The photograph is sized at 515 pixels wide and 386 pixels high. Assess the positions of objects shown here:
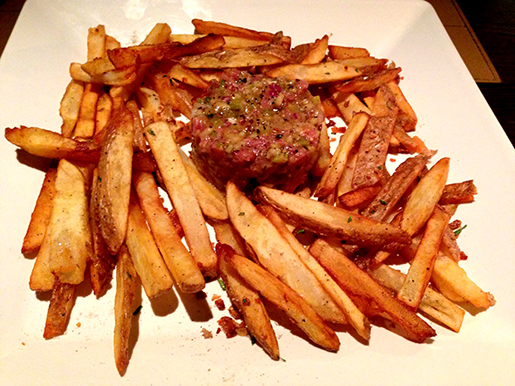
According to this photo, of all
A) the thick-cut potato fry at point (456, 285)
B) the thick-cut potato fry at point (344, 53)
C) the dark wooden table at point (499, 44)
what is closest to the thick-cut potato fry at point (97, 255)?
the thick-cut potato fry at point (456, 285)

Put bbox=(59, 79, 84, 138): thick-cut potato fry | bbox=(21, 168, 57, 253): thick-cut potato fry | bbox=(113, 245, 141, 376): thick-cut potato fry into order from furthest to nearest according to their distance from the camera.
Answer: bbox=(59, 79, 84, 138): thick-cut potato fry
bbox=(21, 168, 57, 253): thick-cut potato fry
bbox=(113, 245, 141, 376): thick-cut potato fry

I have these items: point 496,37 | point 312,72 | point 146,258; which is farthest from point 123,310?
point 496,37

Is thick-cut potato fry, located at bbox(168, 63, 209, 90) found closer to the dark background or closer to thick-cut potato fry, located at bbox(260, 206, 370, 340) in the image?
thick-cut potato fry, located at bbox(260, 206, 370, 340)

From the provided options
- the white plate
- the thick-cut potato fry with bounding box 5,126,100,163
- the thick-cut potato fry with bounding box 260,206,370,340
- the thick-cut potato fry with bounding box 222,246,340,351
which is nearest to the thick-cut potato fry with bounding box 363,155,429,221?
the thick-cut potato fry with bounding box 260,206,370,340

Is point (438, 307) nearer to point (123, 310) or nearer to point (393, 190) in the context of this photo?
point (393, 190)

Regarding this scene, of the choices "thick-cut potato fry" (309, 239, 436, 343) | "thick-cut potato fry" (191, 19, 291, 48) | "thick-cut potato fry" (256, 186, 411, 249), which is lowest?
"thick-cut potato fry" (309, 239, 436, 343)

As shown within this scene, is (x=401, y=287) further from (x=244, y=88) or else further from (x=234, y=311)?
(x=244, y=88)

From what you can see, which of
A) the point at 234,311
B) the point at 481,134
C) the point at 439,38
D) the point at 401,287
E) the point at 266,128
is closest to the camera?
the point at 401,287

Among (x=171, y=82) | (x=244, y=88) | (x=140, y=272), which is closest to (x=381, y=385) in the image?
(x=140, y=272)
